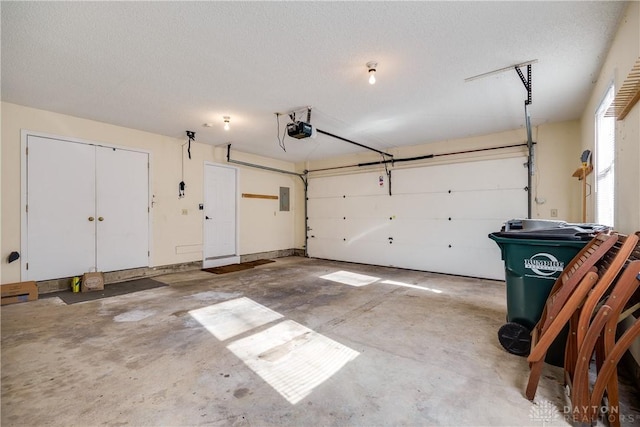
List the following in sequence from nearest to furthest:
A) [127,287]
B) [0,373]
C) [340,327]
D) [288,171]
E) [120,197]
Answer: [0,373], [340,327], [127,287], [120,197], [288,171]

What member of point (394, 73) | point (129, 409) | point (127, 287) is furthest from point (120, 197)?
point (394, 73)

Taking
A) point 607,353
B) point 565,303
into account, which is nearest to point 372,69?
point 565,303

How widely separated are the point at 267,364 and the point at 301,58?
109 inches

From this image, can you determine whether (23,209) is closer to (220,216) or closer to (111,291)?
(111,291)

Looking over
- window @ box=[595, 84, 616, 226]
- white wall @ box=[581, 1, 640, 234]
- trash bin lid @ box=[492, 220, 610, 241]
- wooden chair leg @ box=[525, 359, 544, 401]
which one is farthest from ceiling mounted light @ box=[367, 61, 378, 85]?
wooden chair leg @ box=[525, 359, 544, 401]

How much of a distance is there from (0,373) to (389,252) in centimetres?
593

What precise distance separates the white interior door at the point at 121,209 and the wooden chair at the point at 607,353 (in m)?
5.94

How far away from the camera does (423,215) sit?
5.98m

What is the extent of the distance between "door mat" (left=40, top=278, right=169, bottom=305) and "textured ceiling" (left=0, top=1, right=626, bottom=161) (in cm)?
271

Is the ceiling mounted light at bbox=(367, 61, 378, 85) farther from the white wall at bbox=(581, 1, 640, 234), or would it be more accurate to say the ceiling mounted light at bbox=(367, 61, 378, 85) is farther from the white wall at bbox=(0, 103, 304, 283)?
the white wall at bbox=(0, 103, 304, 283)

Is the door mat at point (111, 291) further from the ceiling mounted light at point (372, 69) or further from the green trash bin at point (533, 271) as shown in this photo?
Result: the green trash bin at point (533, 271)

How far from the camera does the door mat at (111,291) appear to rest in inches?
153

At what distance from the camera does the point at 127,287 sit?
176 inches

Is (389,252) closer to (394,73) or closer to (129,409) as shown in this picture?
(394,73)
